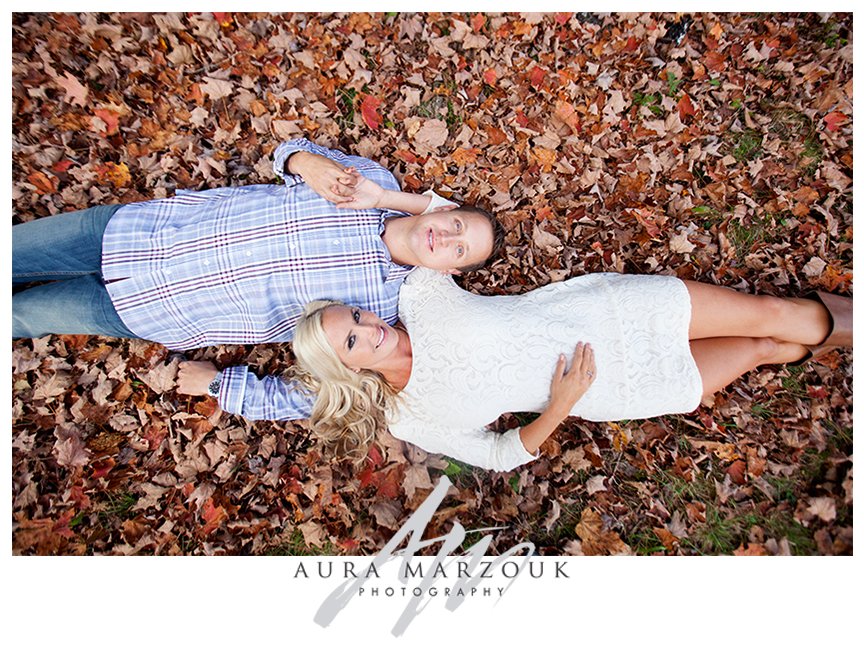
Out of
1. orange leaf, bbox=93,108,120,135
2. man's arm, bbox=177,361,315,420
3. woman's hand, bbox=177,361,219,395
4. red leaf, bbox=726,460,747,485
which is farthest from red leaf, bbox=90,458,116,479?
red leaf, bbox=726,460,747,485

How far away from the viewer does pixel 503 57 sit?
2785 millimetres

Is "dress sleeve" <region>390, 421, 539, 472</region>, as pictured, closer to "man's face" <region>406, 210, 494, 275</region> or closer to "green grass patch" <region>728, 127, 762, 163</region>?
"man's face" <region>406, 210, 494, 275</region>

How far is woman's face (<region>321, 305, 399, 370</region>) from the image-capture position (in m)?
2.34

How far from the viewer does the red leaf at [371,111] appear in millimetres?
2902

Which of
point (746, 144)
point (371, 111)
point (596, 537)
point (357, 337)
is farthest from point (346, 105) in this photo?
point (596, 537)

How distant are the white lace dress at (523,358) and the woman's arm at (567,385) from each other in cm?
4

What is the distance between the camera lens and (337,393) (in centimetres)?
254

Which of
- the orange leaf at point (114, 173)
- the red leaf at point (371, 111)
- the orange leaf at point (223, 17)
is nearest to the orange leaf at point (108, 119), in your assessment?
the orange leaf at point (114, 173)

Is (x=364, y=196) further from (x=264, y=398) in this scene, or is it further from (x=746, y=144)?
(x=746, y=144)

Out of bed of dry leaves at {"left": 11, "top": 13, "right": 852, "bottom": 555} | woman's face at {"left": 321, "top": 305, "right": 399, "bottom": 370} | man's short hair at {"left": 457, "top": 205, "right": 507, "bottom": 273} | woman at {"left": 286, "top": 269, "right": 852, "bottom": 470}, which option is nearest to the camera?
woman's face at {"left": 321, "top": 305, "right": 399, "bottom": 370}

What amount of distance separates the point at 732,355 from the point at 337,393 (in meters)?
2.31
